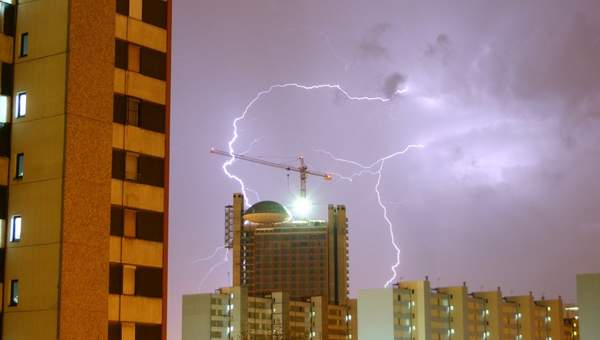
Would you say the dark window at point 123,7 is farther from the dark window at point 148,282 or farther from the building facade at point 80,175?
the dark window at point 148,282

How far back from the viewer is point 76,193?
1123 inches

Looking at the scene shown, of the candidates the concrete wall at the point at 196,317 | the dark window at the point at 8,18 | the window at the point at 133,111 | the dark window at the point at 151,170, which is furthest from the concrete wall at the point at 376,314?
the dark window at the point at 8,18

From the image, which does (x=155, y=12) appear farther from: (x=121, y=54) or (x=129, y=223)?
(x=129, y=223)

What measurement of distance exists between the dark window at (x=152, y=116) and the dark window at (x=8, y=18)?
4542mm

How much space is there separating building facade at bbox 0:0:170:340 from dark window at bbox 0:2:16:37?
3 cm

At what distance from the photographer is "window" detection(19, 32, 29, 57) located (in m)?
30.1

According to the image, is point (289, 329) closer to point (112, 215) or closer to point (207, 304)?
point (207, 304)

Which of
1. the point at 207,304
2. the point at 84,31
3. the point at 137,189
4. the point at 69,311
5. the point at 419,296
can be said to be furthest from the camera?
the point at 207,304

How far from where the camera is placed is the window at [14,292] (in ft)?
93.1

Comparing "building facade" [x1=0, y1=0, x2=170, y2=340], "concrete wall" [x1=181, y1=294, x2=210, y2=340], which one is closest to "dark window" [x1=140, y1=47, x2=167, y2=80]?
"building facade" [x1=0, y1=0, x2=170, y2=340]

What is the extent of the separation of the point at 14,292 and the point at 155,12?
10324 mm

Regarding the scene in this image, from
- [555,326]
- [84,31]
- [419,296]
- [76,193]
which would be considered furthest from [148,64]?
[555,326]

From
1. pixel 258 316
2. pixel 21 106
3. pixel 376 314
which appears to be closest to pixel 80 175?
pixel 21 106

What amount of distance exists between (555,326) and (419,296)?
33267 mm
